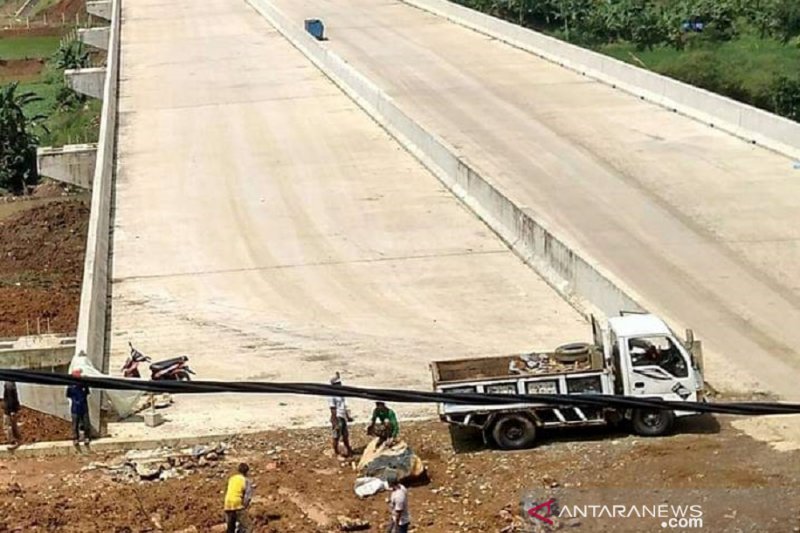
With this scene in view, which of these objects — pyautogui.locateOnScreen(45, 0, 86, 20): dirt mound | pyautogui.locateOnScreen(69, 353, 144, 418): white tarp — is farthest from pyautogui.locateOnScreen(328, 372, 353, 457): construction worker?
pyautogui.locateOnScreen(45, 0, 86, 20): dirt mound

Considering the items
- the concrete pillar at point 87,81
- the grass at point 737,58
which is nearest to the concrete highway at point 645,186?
the grass at point 737,58

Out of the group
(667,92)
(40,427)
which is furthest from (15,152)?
(40,427)

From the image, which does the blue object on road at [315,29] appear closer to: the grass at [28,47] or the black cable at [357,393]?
the grass at [28,47]

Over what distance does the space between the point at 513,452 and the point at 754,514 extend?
3305 millimetres

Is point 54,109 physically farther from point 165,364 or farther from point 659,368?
point 659,368

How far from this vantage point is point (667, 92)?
39.0 metres

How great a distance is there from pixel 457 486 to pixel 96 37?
59.5 metres

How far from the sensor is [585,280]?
22906 mm

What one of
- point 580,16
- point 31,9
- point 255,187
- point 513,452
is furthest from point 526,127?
point 31,9

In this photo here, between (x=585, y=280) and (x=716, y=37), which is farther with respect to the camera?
(x=716, y=37)

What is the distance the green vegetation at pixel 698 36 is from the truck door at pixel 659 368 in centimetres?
3591

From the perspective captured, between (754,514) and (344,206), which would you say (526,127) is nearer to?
A: (344,206)

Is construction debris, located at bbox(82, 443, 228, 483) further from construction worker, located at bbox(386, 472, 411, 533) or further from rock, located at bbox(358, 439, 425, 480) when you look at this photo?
construction worker, located at bbox(386, 472, 411, 533)

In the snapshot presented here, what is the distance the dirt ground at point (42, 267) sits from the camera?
28.8 metres
